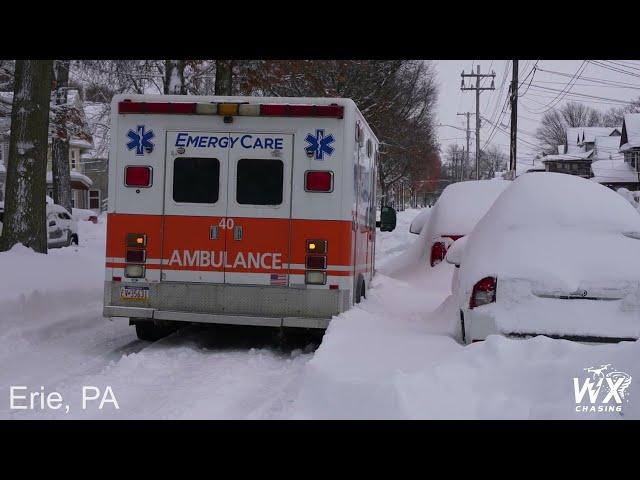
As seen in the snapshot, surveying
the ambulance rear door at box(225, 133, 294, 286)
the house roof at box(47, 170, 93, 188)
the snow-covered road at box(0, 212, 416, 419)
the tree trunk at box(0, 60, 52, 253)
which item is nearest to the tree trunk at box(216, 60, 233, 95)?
the tree trunk at box(0, 60, 52, 253)

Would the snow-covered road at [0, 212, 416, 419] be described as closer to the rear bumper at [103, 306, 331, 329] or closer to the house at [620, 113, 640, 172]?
the rear bumper at [103, 306, 331, 329]

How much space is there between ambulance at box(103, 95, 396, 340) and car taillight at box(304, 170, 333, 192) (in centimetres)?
1

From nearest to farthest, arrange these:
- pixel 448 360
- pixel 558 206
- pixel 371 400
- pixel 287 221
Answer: pixel 371 400
pixel 448 360
pixel 558 206
pixel 287 221

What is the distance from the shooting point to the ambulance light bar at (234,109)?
8.40m

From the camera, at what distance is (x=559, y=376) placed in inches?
209

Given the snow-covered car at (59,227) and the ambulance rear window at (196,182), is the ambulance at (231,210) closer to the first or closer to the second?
the ambulance rear window at (196,182)

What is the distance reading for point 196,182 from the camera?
28.1 feet

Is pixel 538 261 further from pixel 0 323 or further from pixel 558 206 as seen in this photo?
pixel 0 323

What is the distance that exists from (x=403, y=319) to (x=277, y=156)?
2648mm

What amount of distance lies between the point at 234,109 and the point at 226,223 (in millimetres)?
1182

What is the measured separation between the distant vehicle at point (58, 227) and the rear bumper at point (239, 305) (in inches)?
707

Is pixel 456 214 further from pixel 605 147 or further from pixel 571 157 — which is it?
pixel 571 157

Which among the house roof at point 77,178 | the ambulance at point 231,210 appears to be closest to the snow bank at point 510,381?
the ambulance at point 231,210
